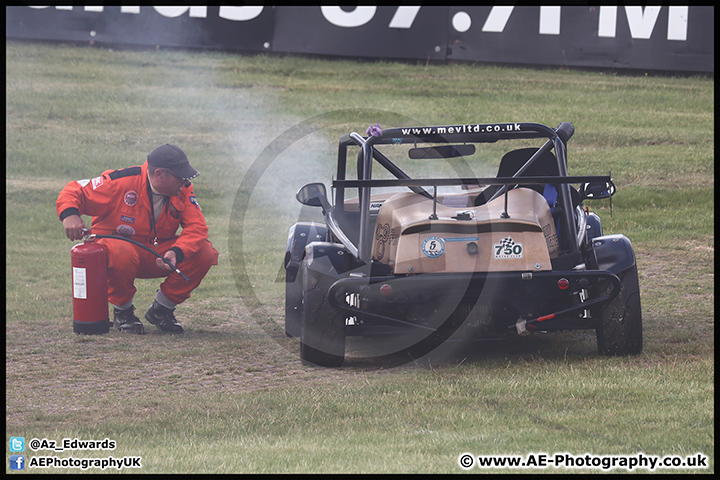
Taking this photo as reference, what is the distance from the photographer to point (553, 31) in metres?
17.4

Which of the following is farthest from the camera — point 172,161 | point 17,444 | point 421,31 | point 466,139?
point 421,31

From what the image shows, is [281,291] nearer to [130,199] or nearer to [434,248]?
[130,199]

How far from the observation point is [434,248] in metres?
5.54

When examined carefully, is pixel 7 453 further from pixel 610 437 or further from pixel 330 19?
pixel 330 19

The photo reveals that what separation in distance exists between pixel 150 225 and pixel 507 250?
10.6 ft

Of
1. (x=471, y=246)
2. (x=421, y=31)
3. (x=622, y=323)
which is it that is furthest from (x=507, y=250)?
(x=421, y=31)

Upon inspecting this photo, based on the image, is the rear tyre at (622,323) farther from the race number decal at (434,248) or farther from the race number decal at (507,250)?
the race number decal at (434,248)

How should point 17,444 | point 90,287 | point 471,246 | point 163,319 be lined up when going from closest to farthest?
point 17,444, point 471,246, point 90,287, point 163,319

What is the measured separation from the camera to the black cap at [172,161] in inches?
281

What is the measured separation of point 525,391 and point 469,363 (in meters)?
0.92

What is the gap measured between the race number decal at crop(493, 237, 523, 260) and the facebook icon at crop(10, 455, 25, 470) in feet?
9.73

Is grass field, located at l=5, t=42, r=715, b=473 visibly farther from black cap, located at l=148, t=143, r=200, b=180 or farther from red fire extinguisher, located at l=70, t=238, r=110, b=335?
black cap, located at l=148, t=143, r=200, b=180

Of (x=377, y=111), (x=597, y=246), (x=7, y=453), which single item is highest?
(x=377, y=111)
